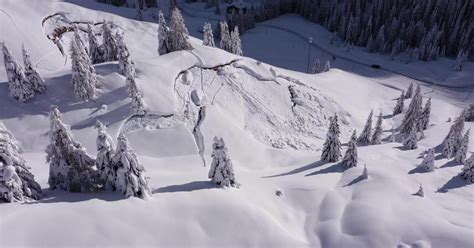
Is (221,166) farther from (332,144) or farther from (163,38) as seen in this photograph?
(163,38)

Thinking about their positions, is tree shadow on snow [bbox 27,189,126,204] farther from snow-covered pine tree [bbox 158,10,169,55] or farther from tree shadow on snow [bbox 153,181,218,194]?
snow-covered pine tree [bbox 158,10,169,55]

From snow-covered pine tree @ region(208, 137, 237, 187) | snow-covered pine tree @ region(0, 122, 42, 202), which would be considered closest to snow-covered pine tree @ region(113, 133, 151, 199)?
snow-covered pine tree @ region(0, 122, 42, 202)

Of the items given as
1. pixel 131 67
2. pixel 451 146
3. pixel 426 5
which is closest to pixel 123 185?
pixel 131 67

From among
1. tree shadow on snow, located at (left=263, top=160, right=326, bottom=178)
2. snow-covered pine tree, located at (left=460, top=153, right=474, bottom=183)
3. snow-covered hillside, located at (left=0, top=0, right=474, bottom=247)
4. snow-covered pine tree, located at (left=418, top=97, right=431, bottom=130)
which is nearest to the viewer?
snow-covered hillside, located at (left=0, top=0, right=474, bottom=247)

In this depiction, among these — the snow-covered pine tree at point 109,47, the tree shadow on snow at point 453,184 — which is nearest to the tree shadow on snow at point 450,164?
the tree shadow on snow at point 453,184

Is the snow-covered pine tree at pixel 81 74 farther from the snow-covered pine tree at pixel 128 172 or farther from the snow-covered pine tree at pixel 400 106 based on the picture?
the snow-covered pine tree at pixel 400 106

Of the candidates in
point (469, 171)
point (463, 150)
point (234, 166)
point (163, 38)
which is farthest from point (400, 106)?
point (163, 38)
